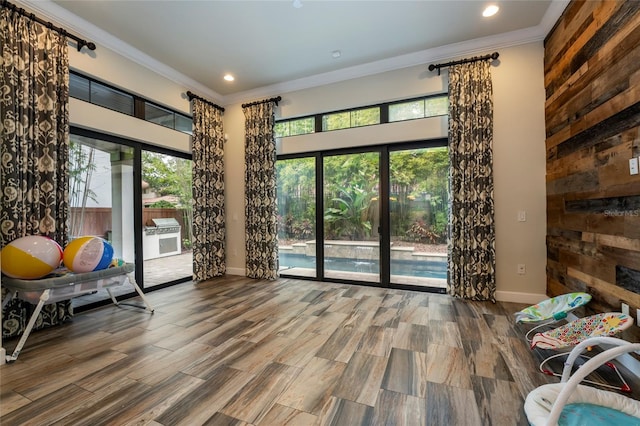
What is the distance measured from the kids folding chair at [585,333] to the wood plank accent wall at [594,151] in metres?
0.19

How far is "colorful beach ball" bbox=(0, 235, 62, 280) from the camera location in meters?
2.39

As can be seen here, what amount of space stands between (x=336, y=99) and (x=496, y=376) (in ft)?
13.3

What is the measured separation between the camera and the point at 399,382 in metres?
1.93

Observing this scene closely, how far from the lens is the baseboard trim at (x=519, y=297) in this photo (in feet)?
11.2

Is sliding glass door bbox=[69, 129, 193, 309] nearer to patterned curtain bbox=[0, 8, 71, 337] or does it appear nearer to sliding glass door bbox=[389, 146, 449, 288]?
patterned curtain bbox=[0, 8, 71, 337]

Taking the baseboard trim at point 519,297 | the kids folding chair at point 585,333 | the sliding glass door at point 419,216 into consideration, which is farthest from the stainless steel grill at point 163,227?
the baseboard trim at point 519,297

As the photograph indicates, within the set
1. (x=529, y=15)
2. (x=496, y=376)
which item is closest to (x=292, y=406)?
(x=496, y=376)

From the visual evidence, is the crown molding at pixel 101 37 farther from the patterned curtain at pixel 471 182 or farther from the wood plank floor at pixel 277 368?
the patterned curtain at pixel 471 182

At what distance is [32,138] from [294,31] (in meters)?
3.09

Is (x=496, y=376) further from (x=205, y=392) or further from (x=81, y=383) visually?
(x=81, y=383)

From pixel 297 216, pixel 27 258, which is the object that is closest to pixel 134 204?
pixel 27 258

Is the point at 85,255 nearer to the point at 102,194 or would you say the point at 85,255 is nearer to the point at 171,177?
the point at 102,194

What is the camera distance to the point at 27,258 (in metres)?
2.40

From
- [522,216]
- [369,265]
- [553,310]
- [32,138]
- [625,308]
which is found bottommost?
[553,310]
